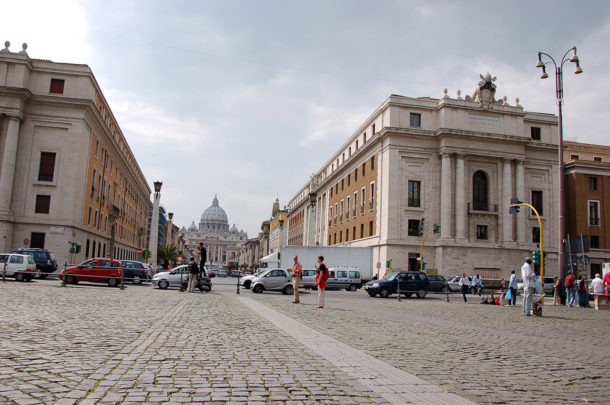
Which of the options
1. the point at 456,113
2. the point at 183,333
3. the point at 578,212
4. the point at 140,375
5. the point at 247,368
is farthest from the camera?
the point at 578,212

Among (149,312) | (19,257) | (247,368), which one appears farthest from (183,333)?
(19,257)

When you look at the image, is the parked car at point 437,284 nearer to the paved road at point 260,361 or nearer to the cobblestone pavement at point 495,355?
the cobblestone pavement at point 495,355

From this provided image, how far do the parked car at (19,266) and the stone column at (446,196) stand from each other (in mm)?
32087

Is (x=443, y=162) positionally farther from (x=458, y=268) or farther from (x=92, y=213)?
(x=92, y=213)

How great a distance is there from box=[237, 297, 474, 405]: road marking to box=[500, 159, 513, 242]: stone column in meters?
40.8

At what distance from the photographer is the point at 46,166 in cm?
3906

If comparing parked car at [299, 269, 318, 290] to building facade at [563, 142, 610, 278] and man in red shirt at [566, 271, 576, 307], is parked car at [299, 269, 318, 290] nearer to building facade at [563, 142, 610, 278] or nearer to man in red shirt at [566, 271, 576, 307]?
man in red shirt at [566, 271, 576, 307]

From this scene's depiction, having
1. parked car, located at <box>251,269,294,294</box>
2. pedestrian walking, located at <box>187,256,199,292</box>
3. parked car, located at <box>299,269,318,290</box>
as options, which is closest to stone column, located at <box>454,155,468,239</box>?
parked car, located at <box>299,269,318,290</box>

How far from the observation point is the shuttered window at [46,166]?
128 ft

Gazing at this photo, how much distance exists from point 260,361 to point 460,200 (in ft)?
134

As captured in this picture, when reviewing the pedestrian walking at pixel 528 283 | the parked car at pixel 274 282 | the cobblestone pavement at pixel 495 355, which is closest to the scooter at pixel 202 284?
the parked car at pixel 274 282

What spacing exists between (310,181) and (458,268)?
A: 144ft

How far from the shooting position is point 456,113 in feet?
149

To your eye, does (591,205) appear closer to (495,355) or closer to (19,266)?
(495,355)
